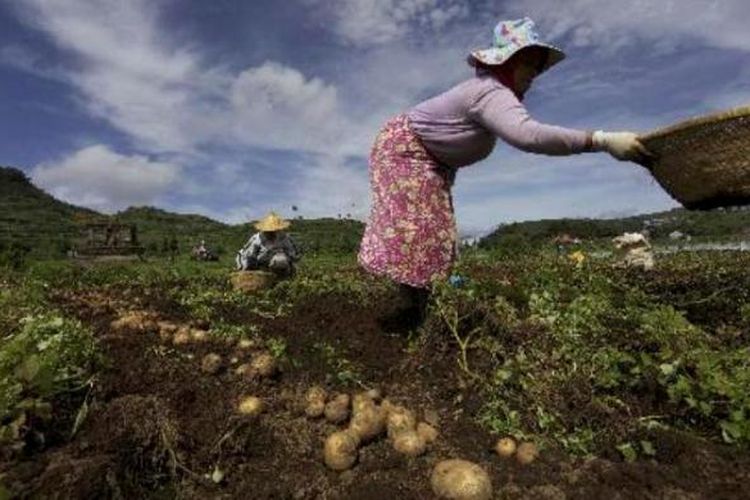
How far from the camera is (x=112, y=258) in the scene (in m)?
18.2

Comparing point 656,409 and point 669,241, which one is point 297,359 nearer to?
point 656,409

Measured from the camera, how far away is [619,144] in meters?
3.50

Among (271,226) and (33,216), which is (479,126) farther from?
A: (33,216)

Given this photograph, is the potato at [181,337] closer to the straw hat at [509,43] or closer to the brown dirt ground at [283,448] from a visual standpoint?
the brown dirt ground at [283,448]

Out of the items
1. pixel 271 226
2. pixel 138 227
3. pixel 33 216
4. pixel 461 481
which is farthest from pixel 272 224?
pixel 33 216

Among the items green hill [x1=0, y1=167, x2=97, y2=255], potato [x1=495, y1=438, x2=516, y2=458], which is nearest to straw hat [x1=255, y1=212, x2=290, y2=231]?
potato [x1=495, y1=438, x2=516, y2=458]

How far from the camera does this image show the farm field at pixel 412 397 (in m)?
2.91

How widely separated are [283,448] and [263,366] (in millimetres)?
617

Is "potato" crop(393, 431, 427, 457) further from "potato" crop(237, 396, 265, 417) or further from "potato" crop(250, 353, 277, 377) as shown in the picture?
"potato" crop(250, 353, 277, 377)

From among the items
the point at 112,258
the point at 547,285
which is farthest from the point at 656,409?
the point at 112,258

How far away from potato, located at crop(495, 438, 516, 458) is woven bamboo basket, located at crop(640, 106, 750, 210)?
1.51 metres

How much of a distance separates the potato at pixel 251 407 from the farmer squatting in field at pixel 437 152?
102cm

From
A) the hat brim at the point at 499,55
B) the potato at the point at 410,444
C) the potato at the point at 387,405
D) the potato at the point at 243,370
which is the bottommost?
the potato at the point at 410,444

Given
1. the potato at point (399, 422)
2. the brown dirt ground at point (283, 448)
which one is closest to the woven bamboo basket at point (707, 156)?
the brown dirt ground at point (283, 448)
